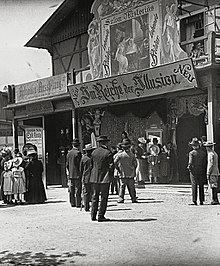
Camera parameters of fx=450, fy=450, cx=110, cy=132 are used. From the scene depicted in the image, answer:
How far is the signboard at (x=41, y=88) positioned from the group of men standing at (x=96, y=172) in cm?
606

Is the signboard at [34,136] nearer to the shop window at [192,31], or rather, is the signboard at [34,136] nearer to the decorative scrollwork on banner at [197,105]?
the decorative scrollwork on banner at [197,105]

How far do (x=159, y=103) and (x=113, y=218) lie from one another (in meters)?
6.68

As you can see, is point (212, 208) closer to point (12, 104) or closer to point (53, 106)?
point (53, 106)

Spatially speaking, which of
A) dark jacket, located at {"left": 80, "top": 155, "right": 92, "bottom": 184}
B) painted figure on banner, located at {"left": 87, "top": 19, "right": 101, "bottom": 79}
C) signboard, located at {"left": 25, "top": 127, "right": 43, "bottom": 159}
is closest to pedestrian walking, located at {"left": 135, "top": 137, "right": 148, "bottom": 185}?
painted figure on banner, located at {"left": 87, "top": 19, "right": 101, "bottom": 79}

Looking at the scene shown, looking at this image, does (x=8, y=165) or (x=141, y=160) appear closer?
(x=8, y=165)

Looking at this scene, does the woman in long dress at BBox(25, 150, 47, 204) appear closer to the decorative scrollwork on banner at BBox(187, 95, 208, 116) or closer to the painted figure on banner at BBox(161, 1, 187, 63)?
the painted figure on banner at BBox(161, 1, 187, 63)

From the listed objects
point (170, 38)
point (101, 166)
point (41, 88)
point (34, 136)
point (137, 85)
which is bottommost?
point (101, 166)

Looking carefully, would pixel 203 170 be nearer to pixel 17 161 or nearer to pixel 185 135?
pixel 185 135

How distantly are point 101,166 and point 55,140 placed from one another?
11.0 meters

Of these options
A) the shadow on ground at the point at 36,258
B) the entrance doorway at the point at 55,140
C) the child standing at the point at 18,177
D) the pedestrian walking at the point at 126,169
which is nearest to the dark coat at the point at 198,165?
the pedestrian walking at the point at 126,169

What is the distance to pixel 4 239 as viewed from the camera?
7363mm

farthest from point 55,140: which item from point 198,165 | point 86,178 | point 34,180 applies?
point 198,165

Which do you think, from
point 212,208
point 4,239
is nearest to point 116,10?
point 212,208

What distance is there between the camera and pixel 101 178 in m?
8.85
